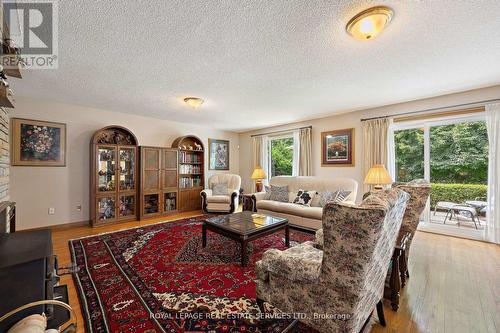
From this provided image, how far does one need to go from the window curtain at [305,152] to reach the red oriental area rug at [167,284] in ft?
7.29

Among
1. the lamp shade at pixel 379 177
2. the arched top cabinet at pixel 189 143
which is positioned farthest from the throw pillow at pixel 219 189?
the lamp shade at pixel 379 177

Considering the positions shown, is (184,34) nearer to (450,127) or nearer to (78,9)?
(78,9)

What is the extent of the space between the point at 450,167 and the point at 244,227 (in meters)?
3.79

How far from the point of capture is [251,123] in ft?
18.5

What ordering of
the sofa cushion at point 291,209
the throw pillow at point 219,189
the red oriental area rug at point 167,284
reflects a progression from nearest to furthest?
the red oriental area rug at point 167,284 → the sofa cushion at point 291,209 → the throw pillow at point 219,189

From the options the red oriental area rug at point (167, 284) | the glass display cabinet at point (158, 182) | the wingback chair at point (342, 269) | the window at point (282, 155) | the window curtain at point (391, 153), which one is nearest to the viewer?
the wingback chair at point (342, 269)

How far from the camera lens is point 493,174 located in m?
3.13

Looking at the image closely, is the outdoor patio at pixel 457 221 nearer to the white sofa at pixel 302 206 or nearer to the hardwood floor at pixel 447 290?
the hardwood floor at pixel 447 290

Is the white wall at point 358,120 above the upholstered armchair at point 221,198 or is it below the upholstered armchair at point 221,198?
above

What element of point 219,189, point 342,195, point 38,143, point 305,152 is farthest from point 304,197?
point 38,143

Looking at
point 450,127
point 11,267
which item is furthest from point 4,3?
point 450,127

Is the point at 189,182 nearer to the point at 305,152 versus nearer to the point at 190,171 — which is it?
the point at 190,171

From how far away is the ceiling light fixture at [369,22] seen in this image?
5.17ft

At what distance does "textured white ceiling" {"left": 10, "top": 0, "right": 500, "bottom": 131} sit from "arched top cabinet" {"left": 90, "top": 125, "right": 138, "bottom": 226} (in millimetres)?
848
